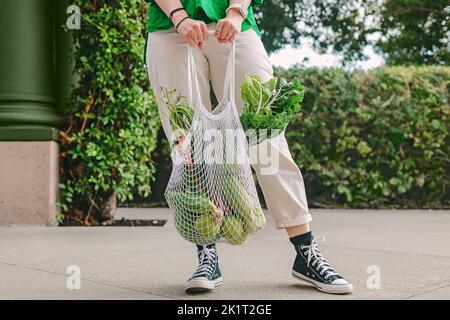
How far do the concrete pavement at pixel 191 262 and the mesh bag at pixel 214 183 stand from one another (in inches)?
12.1

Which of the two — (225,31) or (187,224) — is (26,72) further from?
(187,224)

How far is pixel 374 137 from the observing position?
24.7 ft

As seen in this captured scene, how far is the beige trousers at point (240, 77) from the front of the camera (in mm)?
2760

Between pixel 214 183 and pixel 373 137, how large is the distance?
5284mm

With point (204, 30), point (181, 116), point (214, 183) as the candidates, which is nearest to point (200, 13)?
point (204, 30)

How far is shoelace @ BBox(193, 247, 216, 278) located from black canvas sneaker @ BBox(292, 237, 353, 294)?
0.37 m

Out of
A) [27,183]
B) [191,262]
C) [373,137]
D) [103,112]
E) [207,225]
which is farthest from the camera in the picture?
[373,137]

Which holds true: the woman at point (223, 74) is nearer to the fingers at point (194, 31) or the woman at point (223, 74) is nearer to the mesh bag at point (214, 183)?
the fingers at point (194, 31)

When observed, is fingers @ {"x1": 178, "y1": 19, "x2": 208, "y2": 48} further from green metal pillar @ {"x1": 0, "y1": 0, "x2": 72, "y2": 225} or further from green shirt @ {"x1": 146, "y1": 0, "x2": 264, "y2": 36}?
green metal pillar @ {"x1": 0, "y1": 0, "x2": 72, "y2": 225}

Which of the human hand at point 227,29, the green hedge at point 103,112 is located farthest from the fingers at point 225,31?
the green hedge at point 103,112

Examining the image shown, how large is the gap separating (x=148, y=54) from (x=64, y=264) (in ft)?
4.29

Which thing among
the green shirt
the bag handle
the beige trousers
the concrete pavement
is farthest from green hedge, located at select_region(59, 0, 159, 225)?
the bag handle

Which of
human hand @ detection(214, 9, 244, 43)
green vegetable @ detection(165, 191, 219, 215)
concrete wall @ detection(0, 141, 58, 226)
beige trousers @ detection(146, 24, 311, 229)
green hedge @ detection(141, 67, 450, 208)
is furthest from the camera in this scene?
green hedge @ detection(141, 67, 450, 208)

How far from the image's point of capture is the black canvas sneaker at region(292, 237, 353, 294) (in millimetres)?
2676
